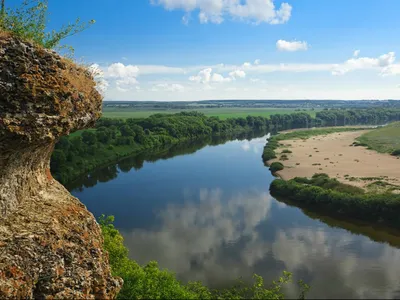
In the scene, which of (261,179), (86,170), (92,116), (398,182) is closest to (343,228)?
(398,182)

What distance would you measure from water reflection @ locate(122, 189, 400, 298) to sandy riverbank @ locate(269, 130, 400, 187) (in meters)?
12.8

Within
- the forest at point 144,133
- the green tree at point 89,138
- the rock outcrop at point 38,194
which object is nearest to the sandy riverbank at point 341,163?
the forest at point 144,133

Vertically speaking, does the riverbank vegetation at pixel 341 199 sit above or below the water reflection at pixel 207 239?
above

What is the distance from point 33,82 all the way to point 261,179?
122 ft

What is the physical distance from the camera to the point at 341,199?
1172 inches

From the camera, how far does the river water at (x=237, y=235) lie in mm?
18656

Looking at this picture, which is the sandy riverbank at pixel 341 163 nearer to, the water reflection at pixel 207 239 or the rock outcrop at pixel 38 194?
the water reflection at pixel 207 239

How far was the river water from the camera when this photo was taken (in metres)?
18.7

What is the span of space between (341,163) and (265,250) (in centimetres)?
3104

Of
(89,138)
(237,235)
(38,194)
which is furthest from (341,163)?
(38,194)

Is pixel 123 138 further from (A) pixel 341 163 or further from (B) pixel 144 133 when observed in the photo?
(A) pixel 341 163

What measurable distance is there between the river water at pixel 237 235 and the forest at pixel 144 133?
4.14m

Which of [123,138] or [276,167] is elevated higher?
[123,138]

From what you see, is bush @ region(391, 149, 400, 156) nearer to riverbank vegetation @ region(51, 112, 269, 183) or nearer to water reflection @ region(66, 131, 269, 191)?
water reflection @ region(66, 131, 269, 191)
